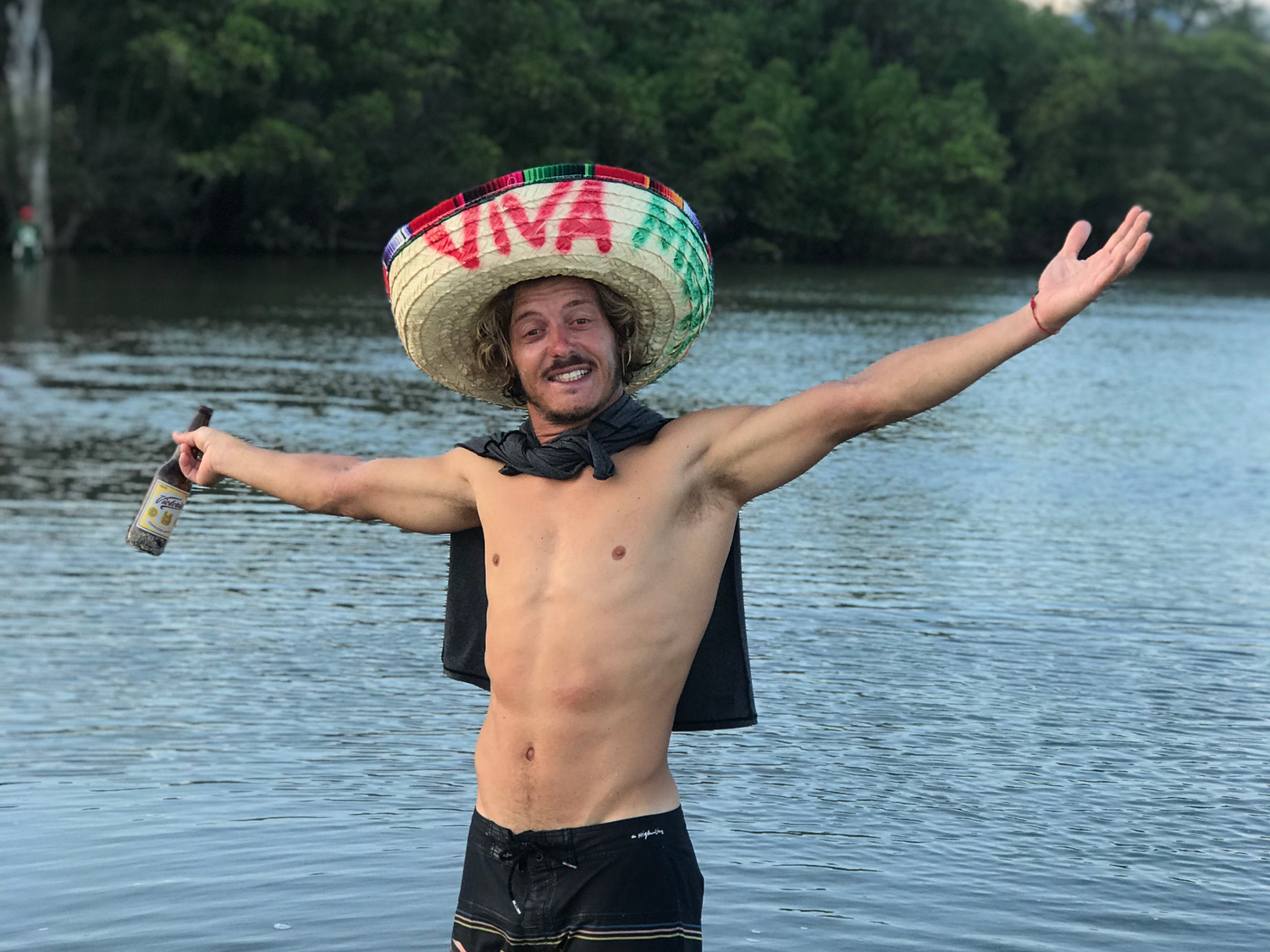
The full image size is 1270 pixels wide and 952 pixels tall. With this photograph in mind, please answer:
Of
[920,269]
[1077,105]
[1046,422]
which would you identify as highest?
[1077,105]

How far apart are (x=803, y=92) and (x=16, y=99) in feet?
109

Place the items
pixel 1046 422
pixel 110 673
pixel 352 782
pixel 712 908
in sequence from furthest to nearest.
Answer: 1. pixel 1046 422
2. pixel 110 673
3. pixel 352 782
4. pixel 712 908

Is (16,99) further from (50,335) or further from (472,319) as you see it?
(472,319)

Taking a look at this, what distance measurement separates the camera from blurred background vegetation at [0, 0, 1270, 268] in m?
41.7

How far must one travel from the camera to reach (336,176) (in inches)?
1715

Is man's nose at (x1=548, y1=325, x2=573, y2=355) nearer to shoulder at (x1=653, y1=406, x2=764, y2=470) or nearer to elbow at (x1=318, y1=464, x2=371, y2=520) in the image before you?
shoulder at (x1=653, y1=406, x2=764, y2=470)

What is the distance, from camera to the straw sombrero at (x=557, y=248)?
3104 mm

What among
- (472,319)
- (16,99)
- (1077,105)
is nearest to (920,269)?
(1077,105)

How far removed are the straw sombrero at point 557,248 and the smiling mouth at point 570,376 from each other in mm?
176

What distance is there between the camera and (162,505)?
3.82m

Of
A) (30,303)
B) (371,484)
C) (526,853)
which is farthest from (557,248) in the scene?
(30,303)

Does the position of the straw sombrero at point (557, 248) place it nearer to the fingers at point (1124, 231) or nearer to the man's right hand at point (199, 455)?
the man's right hand at point (199, 455)

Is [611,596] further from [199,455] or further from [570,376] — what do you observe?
[199,455]

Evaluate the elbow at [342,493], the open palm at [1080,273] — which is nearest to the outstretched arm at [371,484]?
the elbow at [342,493]
